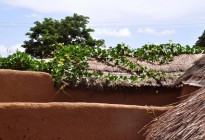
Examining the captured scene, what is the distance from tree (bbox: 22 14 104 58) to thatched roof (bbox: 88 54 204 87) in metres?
11.4

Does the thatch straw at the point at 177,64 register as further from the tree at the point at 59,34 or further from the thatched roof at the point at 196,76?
the tree at the point at 59,34

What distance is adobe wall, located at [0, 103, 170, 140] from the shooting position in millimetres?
7203

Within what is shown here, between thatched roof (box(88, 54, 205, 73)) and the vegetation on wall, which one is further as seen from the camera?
thatched roof (box(88, 54, 205, 73))

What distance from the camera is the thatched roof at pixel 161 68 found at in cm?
1059

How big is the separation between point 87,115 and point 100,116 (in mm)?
234

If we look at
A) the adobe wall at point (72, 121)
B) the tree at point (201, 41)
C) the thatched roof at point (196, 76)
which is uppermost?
the tree at point (201, 41)

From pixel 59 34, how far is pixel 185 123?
1806 cm

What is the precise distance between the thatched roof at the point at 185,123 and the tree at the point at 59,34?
53.1ft

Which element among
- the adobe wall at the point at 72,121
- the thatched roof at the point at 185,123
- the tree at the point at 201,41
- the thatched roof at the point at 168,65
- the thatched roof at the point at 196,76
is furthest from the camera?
the tree at the point at 201,41

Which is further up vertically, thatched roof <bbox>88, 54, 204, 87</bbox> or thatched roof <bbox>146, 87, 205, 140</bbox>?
thatched roof <bbox>88, 54, 204, 87</bbox>

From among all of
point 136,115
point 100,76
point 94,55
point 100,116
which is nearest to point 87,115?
point 100,116

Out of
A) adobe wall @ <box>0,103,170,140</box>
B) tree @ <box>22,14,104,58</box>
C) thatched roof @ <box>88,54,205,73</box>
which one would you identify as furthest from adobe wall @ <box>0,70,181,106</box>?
tree @ <box>22,14,104,58</box>

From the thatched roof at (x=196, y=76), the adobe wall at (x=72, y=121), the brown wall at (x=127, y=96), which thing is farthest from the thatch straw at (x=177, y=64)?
the adobe wall at (x=72, y=121)

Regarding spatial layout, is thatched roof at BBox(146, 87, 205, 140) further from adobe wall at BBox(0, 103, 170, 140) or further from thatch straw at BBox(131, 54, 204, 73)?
thatch straw at BBox(131, 54, 204, 73)
